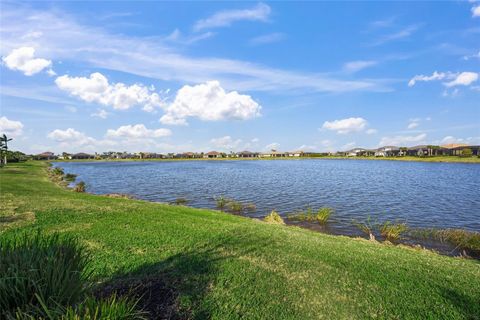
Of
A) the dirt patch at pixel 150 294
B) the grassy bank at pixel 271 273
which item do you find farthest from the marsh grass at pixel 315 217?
the dirt patch at pixel 150 294

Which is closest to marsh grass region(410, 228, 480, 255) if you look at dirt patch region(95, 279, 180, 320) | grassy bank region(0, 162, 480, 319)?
grassy bank region(0, 162, 480, 319)

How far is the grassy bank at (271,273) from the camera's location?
5906mm

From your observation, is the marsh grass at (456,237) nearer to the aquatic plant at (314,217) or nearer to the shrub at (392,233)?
the shrub at (392,233)

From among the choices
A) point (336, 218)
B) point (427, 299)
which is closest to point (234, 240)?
point (427, 299)

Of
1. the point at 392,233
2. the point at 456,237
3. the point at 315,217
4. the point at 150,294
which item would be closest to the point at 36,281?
the point at 150,294

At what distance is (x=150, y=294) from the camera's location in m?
6.24

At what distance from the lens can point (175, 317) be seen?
548cm

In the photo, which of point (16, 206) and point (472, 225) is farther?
point (472, 225)

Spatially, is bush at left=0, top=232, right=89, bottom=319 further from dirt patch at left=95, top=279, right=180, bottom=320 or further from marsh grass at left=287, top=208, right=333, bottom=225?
marsh grass at left=287, top=208, right=333, bottom=225

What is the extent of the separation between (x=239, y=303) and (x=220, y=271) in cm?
153

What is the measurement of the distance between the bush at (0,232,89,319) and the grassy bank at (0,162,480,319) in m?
2.45

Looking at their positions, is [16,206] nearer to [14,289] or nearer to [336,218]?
[14,289]

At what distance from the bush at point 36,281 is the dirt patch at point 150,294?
62.5 inches

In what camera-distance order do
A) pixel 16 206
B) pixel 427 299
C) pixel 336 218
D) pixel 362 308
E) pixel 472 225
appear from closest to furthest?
pixel 362 308 < pixel 427 299 < pixel 16 206 < pixel 472 225 < pixel 336 218
